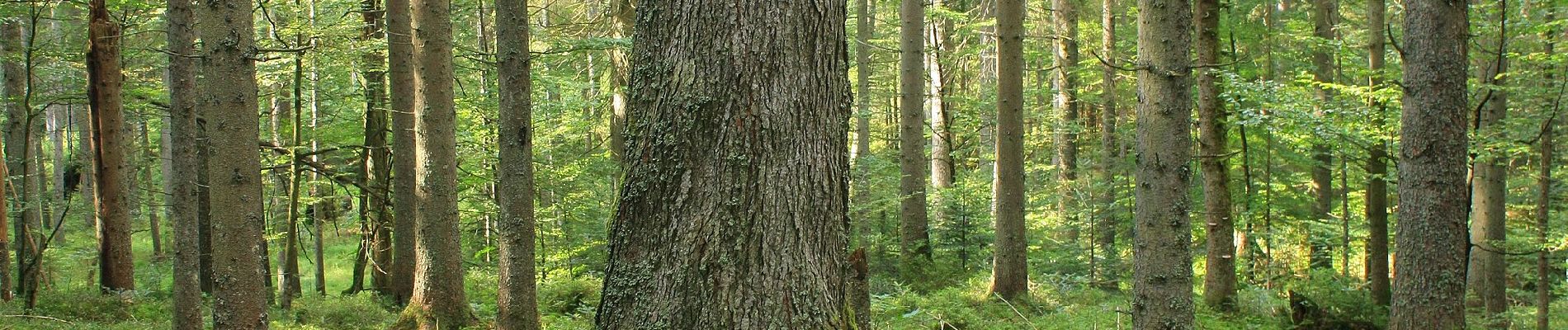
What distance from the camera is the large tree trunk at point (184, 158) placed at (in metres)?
6.40

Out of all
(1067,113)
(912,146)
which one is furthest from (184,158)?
(1067,113)

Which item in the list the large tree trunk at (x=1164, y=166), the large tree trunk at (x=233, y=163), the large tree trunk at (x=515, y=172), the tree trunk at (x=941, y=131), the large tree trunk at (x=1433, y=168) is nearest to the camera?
the large tree trunk at (x=233, y=163)

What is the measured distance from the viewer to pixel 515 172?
23.9 ft

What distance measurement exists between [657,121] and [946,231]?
12.9 m

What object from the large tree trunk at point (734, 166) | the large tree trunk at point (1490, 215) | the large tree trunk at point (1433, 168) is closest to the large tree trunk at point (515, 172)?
the large tree trunk at point (734, 166)

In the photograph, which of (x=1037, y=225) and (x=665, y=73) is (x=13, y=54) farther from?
(x=1037, y=225)

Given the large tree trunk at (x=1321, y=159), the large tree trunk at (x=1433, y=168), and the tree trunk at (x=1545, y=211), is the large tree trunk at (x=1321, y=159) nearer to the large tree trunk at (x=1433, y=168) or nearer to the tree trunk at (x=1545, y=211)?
the tree trunk at (x=1545, y=211)

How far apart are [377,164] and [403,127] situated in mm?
3145

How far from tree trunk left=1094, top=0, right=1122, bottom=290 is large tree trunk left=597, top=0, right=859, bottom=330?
11445 millimetres

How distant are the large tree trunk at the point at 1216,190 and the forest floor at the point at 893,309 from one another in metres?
0.28

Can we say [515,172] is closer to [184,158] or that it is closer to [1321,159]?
[184,158]

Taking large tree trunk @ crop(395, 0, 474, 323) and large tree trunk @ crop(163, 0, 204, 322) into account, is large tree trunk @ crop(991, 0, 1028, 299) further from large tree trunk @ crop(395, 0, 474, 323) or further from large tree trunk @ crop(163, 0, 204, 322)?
large tree trunk @ crop(163, 0, 204, 322)

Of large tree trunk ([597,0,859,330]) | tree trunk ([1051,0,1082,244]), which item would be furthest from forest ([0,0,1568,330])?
tree trunk ([1051,0,1082,244])

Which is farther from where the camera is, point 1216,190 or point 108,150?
point 1216,190
